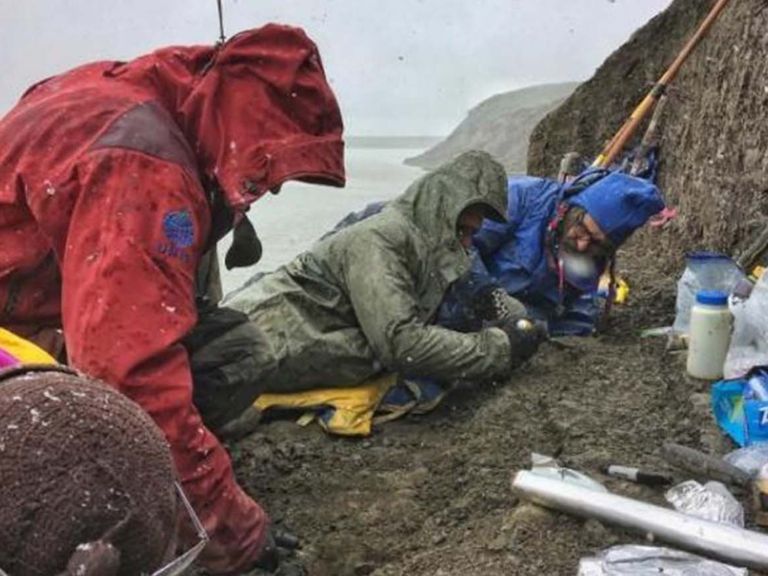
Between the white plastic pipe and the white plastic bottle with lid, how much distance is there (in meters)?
1.30

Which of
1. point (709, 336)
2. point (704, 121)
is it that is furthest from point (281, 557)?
point (704, 121)

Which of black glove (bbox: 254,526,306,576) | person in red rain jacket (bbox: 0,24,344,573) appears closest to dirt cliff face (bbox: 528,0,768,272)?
black glove (bbox: 254,526,306,576)

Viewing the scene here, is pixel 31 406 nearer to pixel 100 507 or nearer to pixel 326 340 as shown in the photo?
pixel 100 507

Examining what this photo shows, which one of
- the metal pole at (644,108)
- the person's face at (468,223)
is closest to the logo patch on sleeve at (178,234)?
the person's face at (468,223)

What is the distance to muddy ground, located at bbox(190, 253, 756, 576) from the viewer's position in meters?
2.70

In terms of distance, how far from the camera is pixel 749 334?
11.7 ft

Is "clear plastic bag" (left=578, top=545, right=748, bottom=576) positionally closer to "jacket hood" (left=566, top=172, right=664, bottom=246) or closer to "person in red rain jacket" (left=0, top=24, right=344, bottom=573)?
"person in red rain jacket" (left=0, top=24, right=344, bottom=573)

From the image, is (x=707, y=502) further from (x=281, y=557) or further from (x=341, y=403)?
(x=341, y=403)

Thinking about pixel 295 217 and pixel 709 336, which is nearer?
pixel 709 336

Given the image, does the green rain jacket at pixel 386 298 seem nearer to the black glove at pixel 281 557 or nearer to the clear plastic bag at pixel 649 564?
the black glove at pixel 281 557

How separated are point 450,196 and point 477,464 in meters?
1.17

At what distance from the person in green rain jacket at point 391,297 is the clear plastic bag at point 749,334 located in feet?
3.14

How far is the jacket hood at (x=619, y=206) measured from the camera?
180 inches

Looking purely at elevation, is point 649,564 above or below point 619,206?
below
